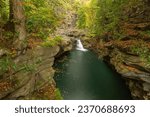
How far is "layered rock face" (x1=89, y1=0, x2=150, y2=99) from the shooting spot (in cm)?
1870

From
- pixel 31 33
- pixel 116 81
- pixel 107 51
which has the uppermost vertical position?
pixel 31 33

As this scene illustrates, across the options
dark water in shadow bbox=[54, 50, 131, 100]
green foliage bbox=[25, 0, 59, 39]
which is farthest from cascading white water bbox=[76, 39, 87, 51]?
green foliage bbox=[25, 0, 59, 39]

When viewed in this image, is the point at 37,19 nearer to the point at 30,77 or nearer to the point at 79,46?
the point at 30,77

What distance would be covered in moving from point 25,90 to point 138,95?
1003 cm

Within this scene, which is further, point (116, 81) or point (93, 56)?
point (93, 56)

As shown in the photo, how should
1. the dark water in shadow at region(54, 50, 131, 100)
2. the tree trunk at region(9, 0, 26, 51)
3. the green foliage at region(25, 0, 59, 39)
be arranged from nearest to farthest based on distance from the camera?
the tree trunk at region(9, 0, 26, 51) → the green foliage at region(25, 0, 59, 39) → the dark water in shadow at region(54, 50, 131, 100)

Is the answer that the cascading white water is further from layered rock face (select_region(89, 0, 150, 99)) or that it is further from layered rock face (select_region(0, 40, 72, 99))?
layered rock face (select_region(0, 40, 72, 99))

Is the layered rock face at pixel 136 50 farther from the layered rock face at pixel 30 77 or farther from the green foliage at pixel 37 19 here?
the green foliage at pixel 37 19

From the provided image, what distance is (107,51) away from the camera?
98.5 feet

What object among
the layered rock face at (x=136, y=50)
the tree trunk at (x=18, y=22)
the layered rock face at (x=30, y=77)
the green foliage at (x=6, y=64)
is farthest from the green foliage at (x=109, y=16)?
the green foliage at (x=6, y=64)

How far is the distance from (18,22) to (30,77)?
12.1 feet

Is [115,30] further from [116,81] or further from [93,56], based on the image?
[93,56]

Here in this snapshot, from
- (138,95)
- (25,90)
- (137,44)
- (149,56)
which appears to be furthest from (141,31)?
(25,90)

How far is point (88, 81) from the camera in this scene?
25672 millimetres
